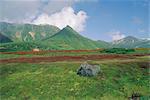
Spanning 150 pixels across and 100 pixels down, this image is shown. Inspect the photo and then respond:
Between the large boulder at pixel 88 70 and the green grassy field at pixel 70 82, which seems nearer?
the green grassy field at pixel 70 82

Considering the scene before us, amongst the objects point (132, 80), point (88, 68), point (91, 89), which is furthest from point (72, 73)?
point (132, 80)

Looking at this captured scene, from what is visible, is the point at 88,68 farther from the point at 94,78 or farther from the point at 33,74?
the point at 33,74

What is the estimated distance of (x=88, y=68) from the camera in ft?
169

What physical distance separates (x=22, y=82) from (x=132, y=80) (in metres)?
19.6

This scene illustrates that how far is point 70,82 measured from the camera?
1946 inches

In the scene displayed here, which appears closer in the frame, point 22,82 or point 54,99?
point 54,99

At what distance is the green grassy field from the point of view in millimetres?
45906

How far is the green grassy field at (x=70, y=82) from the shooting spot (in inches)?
1807

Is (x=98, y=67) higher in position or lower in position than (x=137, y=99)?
higher

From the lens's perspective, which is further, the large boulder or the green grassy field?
the large boulder

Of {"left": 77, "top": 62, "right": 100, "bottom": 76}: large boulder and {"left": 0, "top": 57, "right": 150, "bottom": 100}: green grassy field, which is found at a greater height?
{"left": 77, "top": 62, "right": 100, "bottom": 76}: large boulder

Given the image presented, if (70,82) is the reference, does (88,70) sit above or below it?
above

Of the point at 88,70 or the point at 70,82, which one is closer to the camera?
the point at 70,82

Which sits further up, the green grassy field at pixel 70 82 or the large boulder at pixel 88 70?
the large boulder at pixel 88 70
